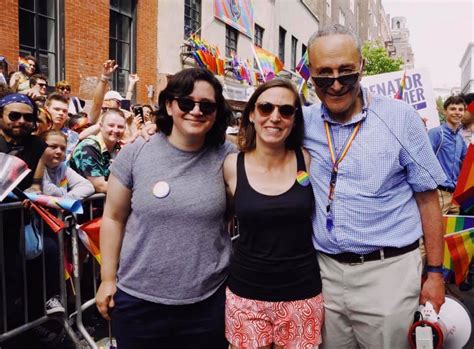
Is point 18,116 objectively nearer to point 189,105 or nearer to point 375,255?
point 189,105

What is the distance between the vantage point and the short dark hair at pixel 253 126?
8.21ft

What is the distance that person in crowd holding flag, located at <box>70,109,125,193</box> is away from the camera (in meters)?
4.43

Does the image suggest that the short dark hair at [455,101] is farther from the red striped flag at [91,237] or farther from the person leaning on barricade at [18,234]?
the person leaning on barricade at [18,234]

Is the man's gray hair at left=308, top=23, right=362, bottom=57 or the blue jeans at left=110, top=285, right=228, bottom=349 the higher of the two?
the man's gray hair at left=308, top=23, right=362, bottom=57

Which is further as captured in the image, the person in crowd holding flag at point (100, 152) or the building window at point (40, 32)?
the building window at point (40, 32)

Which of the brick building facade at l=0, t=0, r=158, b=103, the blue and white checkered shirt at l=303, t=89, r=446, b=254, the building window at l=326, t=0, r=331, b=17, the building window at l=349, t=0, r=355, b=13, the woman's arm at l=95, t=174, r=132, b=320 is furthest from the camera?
the building window at l=349, t=0, r=355, b=13

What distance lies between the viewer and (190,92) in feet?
8.03

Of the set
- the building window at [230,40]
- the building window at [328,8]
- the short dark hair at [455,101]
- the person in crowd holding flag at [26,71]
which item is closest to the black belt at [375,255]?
the short dark hair at [455,101]

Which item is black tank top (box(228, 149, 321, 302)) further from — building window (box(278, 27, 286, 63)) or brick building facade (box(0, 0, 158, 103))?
building window (box(278, 27, 286, 63))

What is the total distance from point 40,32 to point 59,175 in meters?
6.76

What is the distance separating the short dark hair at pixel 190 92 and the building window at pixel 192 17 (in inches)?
508

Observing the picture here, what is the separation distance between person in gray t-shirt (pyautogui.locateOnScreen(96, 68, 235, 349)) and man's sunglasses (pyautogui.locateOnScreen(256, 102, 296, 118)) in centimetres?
26

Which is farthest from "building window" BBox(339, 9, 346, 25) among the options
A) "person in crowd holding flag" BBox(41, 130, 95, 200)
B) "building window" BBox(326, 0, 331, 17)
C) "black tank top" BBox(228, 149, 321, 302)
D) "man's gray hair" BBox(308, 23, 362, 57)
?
"black tank top" BBox(228, 149, 321, 302)

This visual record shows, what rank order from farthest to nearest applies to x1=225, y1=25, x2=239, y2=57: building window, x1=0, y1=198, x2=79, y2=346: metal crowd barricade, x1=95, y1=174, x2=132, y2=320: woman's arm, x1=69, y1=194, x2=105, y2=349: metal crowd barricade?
x1=225, y1=25, x2=239, y2=57: building window, x1=69, y1=194, x2=105, y2=349: metal crowd barricade, x1=0, y1=198, x2=79, y2=346: metal crowd barricade, x1=95, y1=174, x2=132, y2=320: woman's arm
